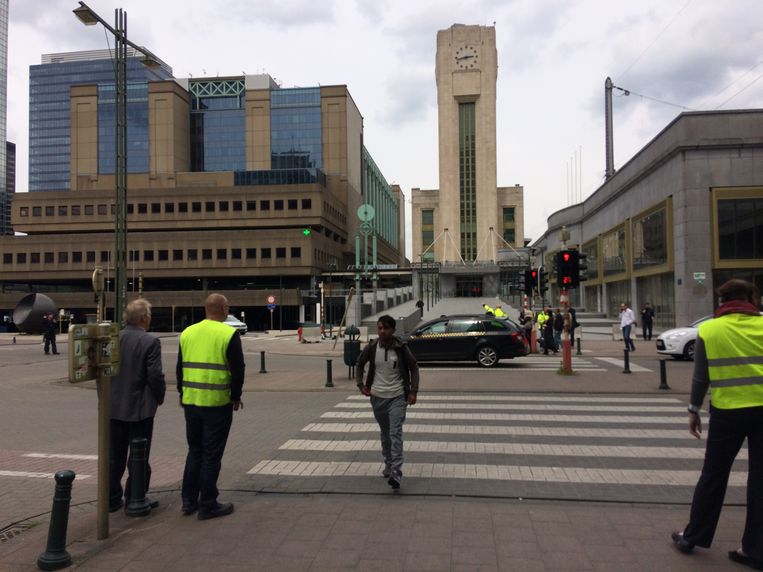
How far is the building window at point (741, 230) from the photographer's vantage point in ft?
98.7

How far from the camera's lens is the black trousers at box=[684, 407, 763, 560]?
4.02 metres

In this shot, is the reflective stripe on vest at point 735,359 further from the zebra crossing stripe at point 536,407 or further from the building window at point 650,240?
the building window at point 650,240

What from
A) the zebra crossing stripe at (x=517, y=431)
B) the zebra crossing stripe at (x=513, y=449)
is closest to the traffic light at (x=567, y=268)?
the zebra crossing stripe at (x=517, y=431)

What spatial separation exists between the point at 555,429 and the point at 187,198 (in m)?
77.5

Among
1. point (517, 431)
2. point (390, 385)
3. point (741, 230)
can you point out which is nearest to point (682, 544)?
point (390, 385)

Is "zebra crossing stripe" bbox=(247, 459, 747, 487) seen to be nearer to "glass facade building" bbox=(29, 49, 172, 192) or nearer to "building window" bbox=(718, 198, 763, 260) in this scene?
"building window" bbox=(718, 198, 763, 260)

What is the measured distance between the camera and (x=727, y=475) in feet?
13.6

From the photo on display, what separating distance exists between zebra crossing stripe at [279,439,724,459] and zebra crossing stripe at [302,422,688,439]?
2.04 feet

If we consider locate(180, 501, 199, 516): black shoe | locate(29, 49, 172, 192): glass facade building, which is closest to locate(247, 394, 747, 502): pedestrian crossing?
locate(180, 501, 199, 516): black shoe

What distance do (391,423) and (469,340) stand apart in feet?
38.8

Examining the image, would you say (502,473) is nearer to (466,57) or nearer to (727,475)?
(727,475)

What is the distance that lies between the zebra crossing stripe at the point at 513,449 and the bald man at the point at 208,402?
8.33ft

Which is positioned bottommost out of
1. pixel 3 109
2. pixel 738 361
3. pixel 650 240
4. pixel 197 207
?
pixel 738 361

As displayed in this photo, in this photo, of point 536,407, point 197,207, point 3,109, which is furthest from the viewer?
point 3,109
